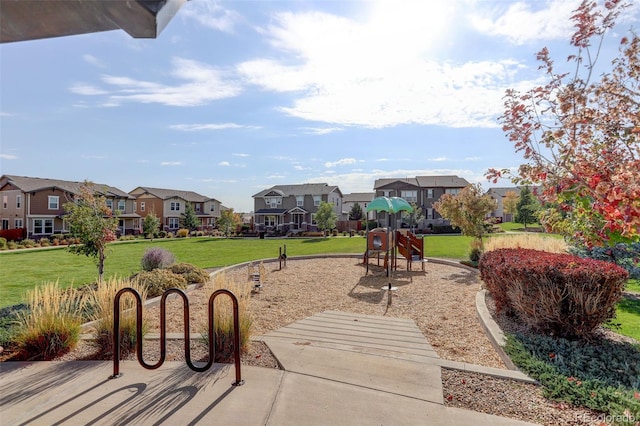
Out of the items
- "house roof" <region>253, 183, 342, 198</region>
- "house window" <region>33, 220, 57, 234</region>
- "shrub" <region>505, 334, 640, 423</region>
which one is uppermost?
"house roof" <region>253, 183, 342, 198</region>

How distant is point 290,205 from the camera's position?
54906 millimetres

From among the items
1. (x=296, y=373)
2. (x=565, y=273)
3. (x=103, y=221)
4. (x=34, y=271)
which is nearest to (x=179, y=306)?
(x=103, y=221)

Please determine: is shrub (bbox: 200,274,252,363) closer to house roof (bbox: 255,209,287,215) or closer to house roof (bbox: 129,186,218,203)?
house roof (bbox: 255,209,287,215)

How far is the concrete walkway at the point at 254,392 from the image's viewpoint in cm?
307

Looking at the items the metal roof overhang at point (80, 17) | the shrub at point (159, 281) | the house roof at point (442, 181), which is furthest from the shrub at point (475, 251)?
the house roof at point (442, 181)

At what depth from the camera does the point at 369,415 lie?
311 centimetres

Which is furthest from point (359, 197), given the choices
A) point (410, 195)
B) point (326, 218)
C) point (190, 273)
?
point (190, 273)

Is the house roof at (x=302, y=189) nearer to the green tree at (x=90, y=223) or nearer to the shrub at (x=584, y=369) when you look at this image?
the green tree at (x=90, y=223)

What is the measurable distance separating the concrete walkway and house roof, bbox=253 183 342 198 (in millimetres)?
49402

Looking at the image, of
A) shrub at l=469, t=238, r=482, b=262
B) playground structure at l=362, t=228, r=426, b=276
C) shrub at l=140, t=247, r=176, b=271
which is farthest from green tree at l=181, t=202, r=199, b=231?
shrub at l=469, t=238, r=482, b=262

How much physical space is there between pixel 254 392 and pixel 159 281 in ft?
20.9

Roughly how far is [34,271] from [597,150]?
19215mm

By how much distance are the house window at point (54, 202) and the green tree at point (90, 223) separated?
36466 millimetres

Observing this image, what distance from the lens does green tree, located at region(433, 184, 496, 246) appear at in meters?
14.7
